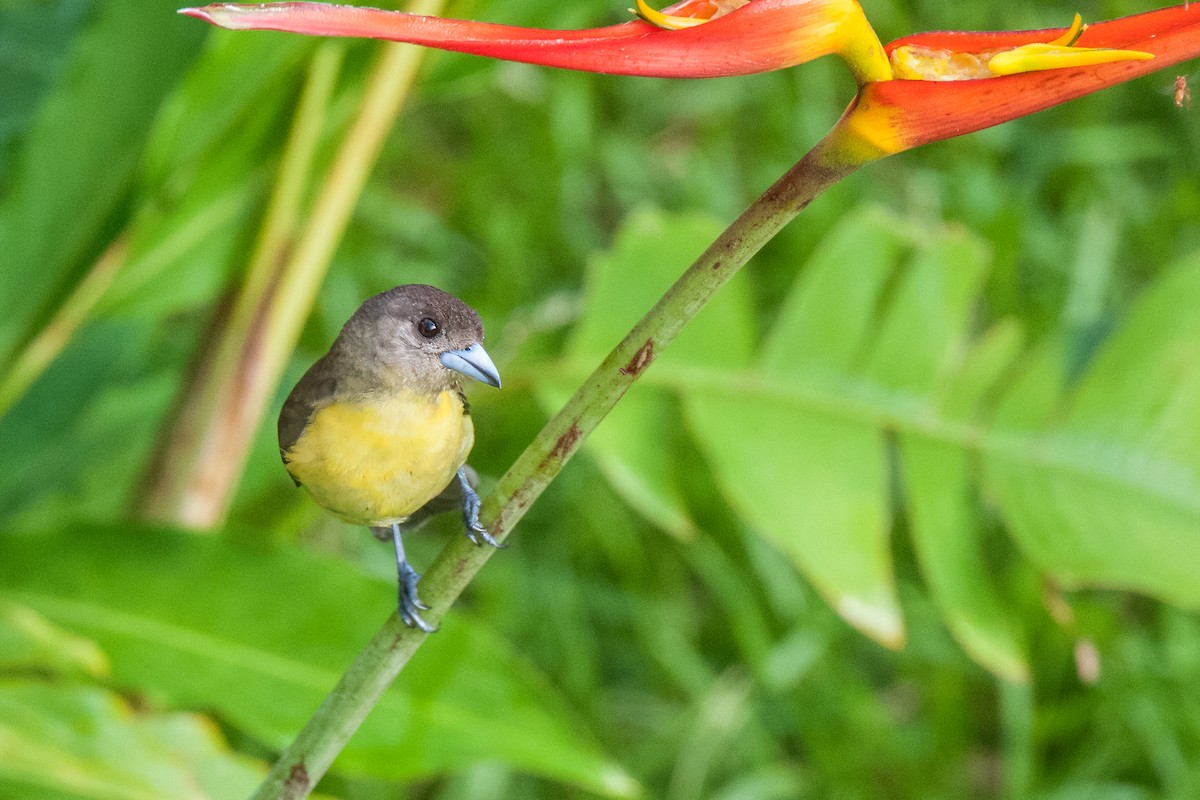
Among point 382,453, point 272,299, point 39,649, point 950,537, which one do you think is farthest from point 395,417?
point 950,537

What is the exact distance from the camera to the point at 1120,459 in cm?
112

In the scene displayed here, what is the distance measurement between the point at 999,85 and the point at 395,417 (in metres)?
0.16

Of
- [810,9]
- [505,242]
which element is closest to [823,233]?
[505,242]

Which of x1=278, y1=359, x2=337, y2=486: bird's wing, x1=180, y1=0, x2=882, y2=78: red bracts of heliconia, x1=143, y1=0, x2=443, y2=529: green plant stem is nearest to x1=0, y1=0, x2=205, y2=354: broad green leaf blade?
x1=143, y1=0, x2=443, y2=529: green plant stem

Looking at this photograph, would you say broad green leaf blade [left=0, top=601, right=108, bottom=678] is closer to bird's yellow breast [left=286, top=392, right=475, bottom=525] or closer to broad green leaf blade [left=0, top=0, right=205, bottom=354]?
broad green leaf blade [left=0, top=0, right=205, bottom=354]

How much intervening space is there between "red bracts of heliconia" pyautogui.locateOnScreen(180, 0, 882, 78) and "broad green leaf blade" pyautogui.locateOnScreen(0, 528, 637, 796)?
28.2 inches

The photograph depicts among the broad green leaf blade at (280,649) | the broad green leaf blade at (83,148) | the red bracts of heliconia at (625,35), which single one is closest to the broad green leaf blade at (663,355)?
the broad green leaf blade at (280,649)

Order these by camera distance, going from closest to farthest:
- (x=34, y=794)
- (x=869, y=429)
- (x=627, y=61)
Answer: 1. (x=627, y=61)
2. (x=34, y=794)
3. (x=869, y=429)

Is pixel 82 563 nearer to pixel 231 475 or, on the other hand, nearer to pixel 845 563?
pixel 231 475

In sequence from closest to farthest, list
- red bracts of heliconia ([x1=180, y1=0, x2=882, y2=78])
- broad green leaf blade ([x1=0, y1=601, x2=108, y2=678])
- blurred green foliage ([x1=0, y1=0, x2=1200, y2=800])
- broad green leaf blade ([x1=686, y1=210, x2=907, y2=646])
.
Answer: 1. red bracts of heliconia ([x1=180, y1=0, x2=882, y2=78])
2. broad green leaf blade ([x1=0, y1=601, x2=108, y2=678])
3. blurred green foliage ([x1=0, y1=0, x2=1200, y2=800])
4. broad green leaf blade ([x1=686, y1=210, x2=907, y2=646])

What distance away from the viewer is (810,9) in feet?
0.71

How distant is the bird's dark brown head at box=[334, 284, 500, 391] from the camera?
0.80 ft

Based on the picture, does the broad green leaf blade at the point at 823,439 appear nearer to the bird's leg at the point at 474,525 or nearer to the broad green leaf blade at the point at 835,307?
the broad green leaf blade at the point at 835,307

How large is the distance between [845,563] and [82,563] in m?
0.66
